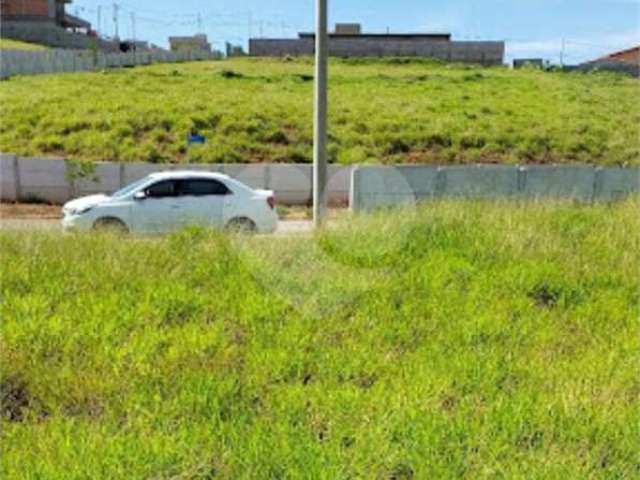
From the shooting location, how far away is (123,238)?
21.8 ft

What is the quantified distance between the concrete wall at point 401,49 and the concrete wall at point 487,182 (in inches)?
2412

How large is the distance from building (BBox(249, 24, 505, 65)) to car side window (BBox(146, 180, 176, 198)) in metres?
66.3

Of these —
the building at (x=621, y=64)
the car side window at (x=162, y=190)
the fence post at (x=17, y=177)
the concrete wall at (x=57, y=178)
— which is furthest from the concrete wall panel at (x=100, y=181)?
the building at (x=621, y=64)

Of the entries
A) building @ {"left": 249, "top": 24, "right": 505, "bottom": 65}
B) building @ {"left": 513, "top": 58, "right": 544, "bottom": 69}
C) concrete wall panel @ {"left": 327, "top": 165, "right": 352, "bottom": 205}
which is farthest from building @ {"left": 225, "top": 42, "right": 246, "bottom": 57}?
concrete wall panel @ {"left": 327, "top": 165, "right": 352, "bottom": 205}

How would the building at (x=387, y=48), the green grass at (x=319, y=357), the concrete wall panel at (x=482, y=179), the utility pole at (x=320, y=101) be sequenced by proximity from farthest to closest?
1. the building at (x=387, y=48)
2. the concrete wall panel at (x=482, y=179)
3. the utility pole at (x=320, y=101)
4. the green grass at (x=319, y=357)

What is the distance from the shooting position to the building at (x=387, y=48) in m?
76.6

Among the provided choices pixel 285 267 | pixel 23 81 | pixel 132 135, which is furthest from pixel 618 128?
pixel 23 81

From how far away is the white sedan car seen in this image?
12.2m

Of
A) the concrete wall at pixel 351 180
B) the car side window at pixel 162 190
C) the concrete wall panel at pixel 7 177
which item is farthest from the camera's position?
the concrete wall panel at pixel 7 177

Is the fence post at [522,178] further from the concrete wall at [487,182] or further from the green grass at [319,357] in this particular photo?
the green grass at [319,357]

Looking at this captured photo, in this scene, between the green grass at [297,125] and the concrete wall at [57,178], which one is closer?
the concrete wall at [57,178]

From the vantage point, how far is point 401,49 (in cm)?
7775

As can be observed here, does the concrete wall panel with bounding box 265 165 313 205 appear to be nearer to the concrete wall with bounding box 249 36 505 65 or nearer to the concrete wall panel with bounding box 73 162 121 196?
the concrete wall panel with bounding box 73 162 121 196

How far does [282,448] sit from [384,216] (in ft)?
16.2
